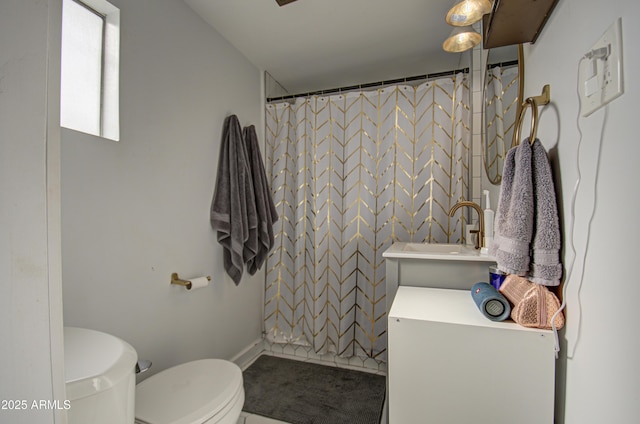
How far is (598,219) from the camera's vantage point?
0.60 m

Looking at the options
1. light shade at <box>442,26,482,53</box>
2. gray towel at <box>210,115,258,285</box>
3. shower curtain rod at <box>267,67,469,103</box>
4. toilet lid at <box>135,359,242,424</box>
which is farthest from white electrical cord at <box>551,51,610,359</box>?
gray towel at <box>210,115,258,285</box>

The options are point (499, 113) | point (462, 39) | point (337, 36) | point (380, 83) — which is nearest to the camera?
point (499, 113)

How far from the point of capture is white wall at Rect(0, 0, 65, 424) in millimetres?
371

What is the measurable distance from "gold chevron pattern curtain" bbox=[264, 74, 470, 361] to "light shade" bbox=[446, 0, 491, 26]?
0.69 meters

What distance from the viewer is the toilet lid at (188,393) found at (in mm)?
927

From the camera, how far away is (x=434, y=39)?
1857mm

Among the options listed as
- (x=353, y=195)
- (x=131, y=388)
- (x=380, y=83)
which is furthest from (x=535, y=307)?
(x=380, y=83)

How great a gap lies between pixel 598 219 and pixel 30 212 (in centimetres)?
102

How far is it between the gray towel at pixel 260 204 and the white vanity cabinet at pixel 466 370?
1.18 metres

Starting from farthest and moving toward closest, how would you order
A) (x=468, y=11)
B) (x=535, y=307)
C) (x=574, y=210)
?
(x=468, y=11) < (x=535, y=307) < (x=574, y=210)

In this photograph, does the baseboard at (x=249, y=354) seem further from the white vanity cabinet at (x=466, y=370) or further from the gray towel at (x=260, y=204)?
the white vanity cabinet at (x=466, y=370)

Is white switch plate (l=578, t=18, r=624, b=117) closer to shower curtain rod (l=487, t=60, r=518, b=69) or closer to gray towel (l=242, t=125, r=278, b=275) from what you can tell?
shower curtain rod (l=487, t=60, r=518, b=69)

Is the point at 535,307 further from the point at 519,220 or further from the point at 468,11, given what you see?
the point at 468,11

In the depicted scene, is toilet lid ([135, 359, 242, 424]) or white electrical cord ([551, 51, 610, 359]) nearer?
white electrical cord ([551, 51, 610, 359])
